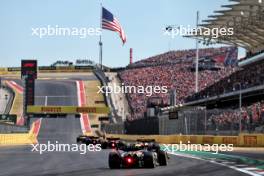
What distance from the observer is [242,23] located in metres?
54.2

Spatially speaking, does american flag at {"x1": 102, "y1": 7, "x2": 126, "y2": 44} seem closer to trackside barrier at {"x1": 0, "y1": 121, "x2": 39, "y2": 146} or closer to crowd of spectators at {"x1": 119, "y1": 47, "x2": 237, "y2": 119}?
trackside barrier at {"x1": 0, "y1": 121, "x2": 39, "y2": 146}

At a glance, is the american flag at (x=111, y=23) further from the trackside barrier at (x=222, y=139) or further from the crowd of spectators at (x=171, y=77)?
the crowd of spectators at (x=171, y=77)

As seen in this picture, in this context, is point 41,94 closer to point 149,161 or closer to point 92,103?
point 92,103

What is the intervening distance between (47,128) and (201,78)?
82.6ft

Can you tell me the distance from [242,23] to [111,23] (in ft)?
39.0

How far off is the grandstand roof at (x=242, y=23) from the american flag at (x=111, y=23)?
7.60 m

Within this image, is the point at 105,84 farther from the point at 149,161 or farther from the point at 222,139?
the point at 149,161

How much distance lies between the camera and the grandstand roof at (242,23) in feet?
157

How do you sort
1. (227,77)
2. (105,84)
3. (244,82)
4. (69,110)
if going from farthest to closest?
(105,84), (69,110), (227,77), (244,82)

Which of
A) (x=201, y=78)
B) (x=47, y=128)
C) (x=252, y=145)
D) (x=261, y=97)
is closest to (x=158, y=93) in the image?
(x=201, y=78)

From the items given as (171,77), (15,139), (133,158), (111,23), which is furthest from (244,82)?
(171,77)

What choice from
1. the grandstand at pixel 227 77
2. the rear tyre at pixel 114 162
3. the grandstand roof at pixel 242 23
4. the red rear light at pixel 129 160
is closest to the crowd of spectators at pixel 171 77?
the grandstand at pixel 227 77

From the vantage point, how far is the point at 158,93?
3671 inches

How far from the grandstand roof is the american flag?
24.9ft
